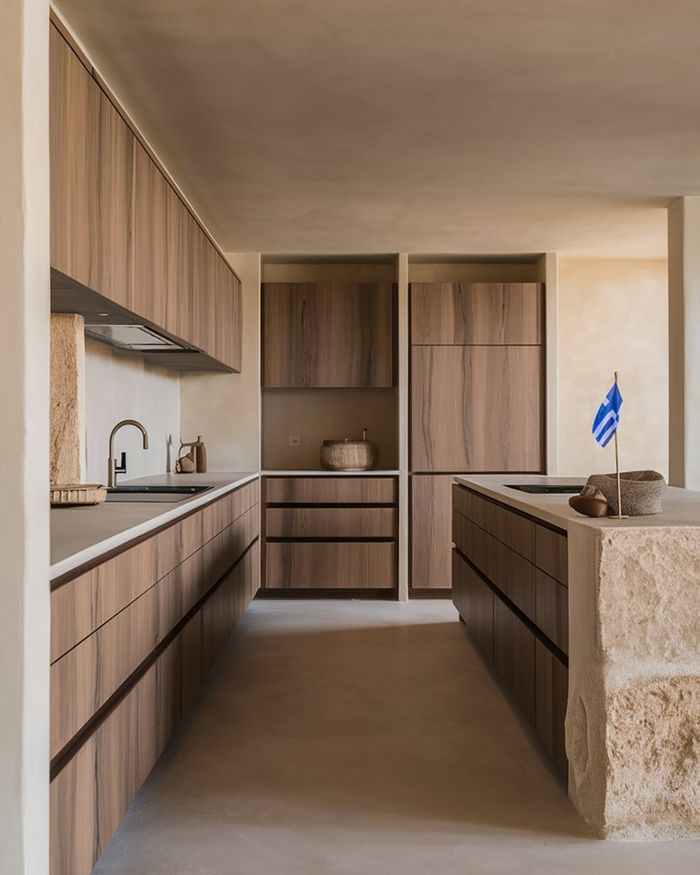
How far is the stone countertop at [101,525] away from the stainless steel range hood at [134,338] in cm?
73

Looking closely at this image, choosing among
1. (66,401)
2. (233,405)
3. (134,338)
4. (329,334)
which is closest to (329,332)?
(329,334)

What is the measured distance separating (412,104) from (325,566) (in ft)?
11.0

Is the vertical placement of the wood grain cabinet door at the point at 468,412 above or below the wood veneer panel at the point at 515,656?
above

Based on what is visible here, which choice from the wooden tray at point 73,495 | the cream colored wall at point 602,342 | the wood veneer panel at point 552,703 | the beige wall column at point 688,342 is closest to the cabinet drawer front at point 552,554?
the wood veneer panel at point 552,703

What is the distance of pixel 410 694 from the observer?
367 cm

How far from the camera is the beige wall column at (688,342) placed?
4.64 m

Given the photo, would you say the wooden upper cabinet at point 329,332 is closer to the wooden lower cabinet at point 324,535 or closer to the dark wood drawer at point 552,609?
the wooden lower cabinet at point 324,535

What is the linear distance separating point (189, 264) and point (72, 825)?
2703 mm

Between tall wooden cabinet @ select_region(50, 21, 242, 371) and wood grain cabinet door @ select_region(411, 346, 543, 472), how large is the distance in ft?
7.05

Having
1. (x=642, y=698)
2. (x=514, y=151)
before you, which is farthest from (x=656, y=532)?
(x=514, y=151)

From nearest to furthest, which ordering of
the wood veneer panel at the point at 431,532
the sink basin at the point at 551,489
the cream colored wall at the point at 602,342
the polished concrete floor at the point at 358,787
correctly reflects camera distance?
the polished concrete floor at the point at 358,787 < the sink basin at the point at 551,489 < the wood veneer panel at the point at 431,532 < the cream colored wall at the point at 602,342

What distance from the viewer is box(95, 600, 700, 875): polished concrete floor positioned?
7.32 ft

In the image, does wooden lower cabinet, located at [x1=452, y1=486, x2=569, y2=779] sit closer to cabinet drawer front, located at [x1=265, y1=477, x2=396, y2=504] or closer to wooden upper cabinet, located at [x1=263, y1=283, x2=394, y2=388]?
cabinet drawer front, located at [x1=265, y1=477, x2=396, y2=504]

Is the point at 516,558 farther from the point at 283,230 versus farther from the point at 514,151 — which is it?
the point at 283,230
